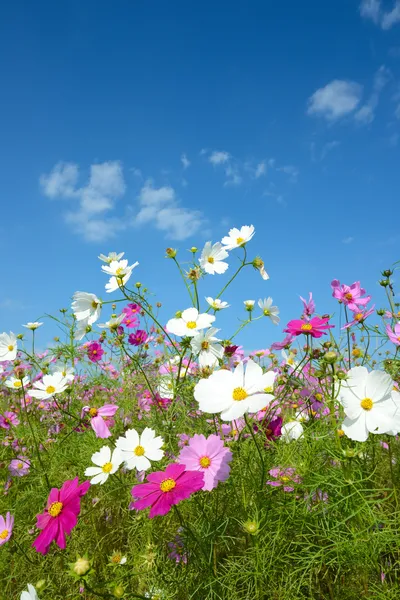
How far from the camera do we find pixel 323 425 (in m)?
1.12

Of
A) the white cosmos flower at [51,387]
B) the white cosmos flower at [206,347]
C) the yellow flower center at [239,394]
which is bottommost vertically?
the yellow flower center at [239,394]

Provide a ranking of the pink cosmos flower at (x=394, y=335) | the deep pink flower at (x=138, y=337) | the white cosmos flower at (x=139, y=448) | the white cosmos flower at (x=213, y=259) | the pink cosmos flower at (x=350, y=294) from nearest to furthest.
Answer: the white cosmos flower at (x=139, y=448), the pink cosmos flower at (x=394, y=335), the white cosmos flower at (x=213, y=259), the pink cosmos flower at (x=350, y=294), the deep pink flower at (x=138, y=337)

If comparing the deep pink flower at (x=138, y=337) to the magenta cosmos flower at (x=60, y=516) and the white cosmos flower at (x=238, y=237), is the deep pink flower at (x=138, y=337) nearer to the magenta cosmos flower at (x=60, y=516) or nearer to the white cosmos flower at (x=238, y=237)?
the white cosmos flower at (x=238, y=237)

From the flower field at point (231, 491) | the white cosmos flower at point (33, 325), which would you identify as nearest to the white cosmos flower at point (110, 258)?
the flower field at point (231, 491)

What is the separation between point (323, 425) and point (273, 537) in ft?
0.90

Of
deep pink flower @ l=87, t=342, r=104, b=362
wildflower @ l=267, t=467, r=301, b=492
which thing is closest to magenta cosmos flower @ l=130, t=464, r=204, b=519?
wildflower @ l=267, t=467, r=301, b=492

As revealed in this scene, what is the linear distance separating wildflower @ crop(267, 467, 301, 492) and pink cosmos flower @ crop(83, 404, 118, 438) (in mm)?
494

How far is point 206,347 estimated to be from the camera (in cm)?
126

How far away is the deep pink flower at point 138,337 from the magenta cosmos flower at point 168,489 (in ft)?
3.90

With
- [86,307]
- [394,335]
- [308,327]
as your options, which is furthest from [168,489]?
[394,335]

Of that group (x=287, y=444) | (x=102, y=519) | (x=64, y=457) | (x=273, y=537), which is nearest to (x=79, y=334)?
(x=64, y=457)

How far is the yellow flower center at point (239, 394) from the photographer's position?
2.88 ft

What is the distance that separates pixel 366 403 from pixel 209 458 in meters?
0.32

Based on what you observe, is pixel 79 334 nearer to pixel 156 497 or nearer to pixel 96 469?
pixel 96 469
